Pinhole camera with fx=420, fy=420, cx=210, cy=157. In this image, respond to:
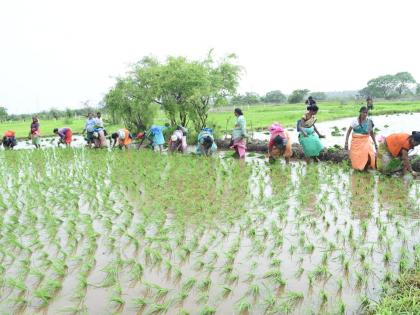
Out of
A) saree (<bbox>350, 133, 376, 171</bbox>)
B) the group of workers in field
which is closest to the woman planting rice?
the group of workers in field

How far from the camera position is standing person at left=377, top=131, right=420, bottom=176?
7.07 m

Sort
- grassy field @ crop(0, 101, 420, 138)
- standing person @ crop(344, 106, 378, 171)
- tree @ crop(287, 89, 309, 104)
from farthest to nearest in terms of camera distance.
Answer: tree @ crop(287, 89, 309, 104), grassy field @ crop(0, 101, 420, 138), standing person @ crop(344, 106, 378, 171)

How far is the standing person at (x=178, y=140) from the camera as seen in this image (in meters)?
12.3

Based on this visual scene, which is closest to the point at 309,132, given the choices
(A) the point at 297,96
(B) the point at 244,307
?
(B) the point at 244,307

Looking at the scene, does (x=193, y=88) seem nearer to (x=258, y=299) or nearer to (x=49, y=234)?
(x=49, y=234)

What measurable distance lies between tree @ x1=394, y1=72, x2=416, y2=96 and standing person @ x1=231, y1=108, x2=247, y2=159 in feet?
233

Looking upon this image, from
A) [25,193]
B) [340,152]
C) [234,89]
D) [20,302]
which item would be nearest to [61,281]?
[20,302]

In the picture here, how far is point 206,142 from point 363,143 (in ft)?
14.4

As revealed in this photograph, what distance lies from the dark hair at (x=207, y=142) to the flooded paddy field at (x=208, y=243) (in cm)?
260

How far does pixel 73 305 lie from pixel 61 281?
52 cm

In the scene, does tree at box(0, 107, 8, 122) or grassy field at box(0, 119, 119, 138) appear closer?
grassy field at box(0, 119, 119, 138)

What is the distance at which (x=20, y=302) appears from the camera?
3.56 metres

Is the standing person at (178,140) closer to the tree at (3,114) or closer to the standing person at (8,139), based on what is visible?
the standing person at (8,139)

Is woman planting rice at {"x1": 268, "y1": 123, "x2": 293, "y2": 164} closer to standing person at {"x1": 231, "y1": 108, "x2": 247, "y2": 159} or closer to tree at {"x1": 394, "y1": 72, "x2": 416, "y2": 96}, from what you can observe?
standing person at {"x1": 231, "y1": 108, "x2": 247, "y2": 159}
